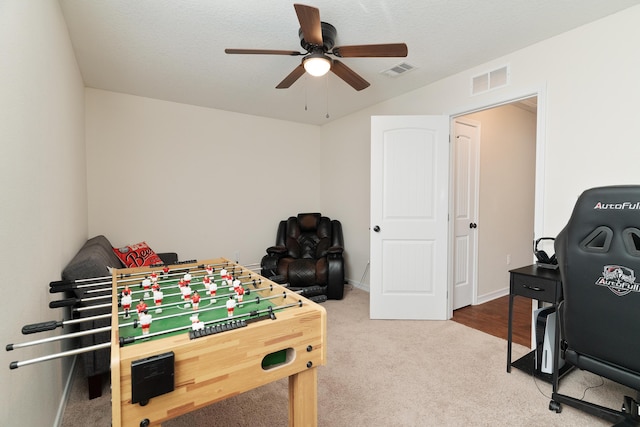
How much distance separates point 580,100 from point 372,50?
5.40 feet

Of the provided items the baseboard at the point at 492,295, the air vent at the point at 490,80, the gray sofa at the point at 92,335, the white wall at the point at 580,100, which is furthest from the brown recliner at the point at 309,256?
the air vent at the point at 490,80

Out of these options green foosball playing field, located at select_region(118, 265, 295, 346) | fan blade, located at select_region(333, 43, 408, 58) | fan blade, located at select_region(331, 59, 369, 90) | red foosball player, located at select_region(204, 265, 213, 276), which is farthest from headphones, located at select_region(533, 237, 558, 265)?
red foosball player, located at select_region(204, 265, 213, 276)

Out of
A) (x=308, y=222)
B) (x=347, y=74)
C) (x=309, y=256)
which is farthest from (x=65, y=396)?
(x=308, y=222)

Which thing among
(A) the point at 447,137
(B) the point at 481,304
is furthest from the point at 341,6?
(B) the point at 481,304

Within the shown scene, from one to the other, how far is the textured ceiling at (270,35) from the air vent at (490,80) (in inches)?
5.4

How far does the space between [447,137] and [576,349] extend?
221cm

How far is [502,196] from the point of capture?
3.92 meters

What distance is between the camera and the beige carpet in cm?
172

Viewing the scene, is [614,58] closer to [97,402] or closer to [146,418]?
[146,418]

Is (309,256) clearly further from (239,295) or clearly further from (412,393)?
(239,295)

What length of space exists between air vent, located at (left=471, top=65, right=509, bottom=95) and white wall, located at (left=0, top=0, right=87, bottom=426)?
10.6 feet

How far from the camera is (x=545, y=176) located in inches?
94.8

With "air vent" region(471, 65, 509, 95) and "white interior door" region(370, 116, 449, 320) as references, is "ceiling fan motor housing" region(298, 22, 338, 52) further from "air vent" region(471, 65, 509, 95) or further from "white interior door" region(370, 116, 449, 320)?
"air vent" region(471, 65, 509, 95)

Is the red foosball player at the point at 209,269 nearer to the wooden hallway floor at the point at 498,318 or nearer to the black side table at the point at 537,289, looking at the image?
the black side table at the point at 537,289
